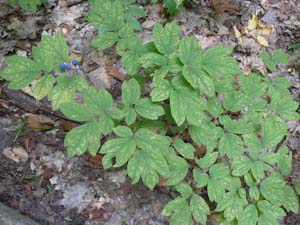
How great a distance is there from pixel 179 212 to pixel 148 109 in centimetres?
62

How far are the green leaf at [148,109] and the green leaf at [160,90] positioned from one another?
51 millimetres

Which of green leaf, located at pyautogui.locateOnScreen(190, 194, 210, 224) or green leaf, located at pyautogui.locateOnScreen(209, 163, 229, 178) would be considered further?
green leaf, located at pyautogui.locateOnScreen(209, 163, 229, 178)

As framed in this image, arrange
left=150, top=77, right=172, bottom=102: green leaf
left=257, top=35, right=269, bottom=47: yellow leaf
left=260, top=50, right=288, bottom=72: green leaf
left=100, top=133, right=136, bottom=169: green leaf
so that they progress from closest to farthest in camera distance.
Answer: left=100, top=133, right=136, bottom=169: green leaf → left=150, top=77, right=172, bottom=102: green leaf → left=260, top=50, right=288, bottom=72: green leaf → left=257, top=35, right=269, bottom=47: yellow leaf

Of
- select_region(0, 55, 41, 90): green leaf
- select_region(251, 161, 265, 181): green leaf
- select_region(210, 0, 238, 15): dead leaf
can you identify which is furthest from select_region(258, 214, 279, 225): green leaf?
select_region(210, 0, 238, 15): dead leaf

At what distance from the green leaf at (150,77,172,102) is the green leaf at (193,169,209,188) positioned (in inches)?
20.6

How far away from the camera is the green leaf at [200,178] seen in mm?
2352

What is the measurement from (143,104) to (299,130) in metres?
1.37

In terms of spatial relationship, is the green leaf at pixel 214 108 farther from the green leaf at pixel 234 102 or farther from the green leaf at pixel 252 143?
the green leaf at pixel 252 143

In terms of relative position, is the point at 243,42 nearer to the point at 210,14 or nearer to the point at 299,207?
the point at 210,14

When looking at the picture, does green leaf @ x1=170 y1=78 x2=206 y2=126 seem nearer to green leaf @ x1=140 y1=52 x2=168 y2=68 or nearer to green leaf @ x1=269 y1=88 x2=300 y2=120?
green leaf @ x1=140 y1=52 x2=168 y2=68

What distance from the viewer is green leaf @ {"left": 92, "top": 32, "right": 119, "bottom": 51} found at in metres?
2.44

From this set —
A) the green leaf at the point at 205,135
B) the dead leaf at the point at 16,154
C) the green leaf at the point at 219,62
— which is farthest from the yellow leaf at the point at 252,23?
the dead leaf at the point at 16,154

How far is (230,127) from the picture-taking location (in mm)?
2453

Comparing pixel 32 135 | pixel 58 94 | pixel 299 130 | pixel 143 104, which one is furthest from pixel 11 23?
pixel 299 130
